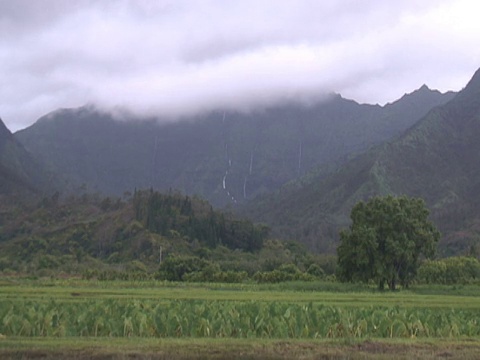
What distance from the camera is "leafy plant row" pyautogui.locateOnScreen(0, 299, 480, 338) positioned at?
1909cm

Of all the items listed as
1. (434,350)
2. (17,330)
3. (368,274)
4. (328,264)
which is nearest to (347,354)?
(434,350)

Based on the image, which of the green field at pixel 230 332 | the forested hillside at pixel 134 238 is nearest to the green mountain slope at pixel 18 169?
the forested hillside at pixel 134 238

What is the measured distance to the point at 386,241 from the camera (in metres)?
48.8

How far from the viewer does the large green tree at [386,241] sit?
48.4m

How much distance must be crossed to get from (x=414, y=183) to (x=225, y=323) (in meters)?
124

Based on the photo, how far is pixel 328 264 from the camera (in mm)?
79562

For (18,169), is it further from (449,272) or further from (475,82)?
(475,82)

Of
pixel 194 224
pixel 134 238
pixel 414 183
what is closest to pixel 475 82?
pixel 414 183

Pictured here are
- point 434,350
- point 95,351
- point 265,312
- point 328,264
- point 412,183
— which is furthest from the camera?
point 412,183

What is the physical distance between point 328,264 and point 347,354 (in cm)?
6547

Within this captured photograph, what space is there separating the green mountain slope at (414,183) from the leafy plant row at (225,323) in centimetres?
9249

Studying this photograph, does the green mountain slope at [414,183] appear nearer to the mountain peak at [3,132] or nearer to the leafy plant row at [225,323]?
the mountain peak at [3,132]

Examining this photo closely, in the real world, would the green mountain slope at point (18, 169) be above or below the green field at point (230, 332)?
above

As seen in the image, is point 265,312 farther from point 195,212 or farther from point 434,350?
point 195,212
